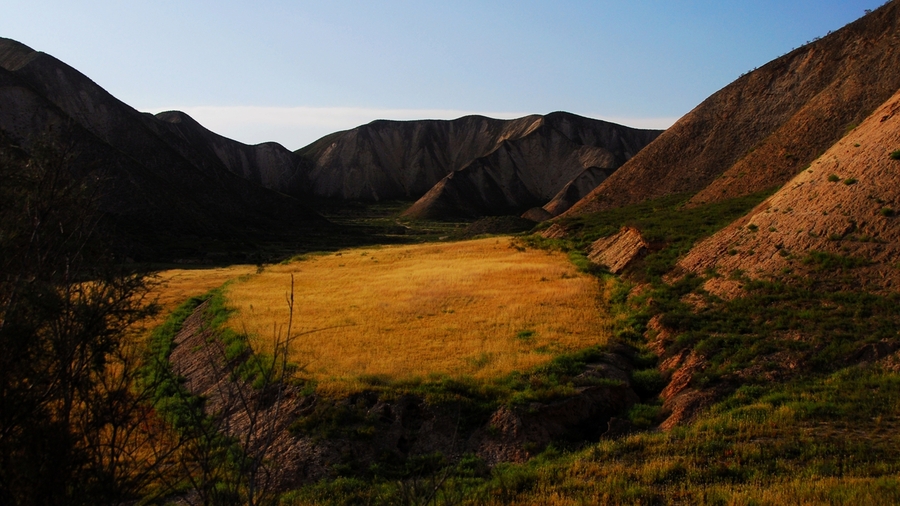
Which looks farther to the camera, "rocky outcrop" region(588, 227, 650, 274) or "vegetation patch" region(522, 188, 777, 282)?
"rocky outcrop" region(588, 227, 650, 274)

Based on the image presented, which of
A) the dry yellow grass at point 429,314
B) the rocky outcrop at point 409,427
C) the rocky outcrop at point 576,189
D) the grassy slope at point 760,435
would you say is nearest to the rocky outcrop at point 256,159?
the rocky outcrop at point 576,189

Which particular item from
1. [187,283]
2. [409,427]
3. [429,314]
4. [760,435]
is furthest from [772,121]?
[409,427]

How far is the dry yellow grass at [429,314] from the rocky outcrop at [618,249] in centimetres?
197

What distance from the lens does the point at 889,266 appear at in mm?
21547

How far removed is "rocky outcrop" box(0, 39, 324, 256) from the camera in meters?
76.4

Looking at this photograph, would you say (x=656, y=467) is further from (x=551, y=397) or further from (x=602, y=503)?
(x=551, y=397)

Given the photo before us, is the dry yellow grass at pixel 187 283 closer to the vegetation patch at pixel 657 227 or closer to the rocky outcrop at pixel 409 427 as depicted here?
the rocky outcrop at pixel 409 427

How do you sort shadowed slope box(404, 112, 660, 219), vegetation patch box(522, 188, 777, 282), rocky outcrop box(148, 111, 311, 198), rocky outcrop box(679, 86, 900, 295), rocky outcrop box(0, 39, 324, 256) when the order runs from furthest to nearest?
rocky outcrop box(148, 111, 311, 198)
shadowed slope box(404, 112, 660, 219)
rocky outcrop box(0, 39, 324, 256)
vegetation patch box(522, 188, 777, 282)
rocky outcrop box(679, 86, 900, 295)

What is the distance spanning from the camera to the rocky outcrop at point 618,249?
35.9 metres

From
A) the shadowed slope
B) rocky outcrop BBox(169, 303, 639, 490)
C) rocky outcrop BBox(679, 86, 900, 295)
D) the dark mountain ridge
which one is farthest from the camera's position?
the dark mountain ridge

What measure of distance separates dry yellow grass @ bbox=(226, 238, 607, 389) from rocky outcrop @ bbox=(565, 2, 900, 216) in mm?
20886

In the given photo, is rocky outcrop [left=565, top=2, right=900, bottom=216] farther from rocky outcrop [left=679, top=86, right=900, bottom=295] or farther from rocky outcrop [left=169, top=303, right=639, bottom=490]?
rocky outcrop [left=169, top=303, right=639, bottom=490]

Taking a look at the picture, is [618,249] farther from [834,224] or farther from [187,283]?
[187,283]

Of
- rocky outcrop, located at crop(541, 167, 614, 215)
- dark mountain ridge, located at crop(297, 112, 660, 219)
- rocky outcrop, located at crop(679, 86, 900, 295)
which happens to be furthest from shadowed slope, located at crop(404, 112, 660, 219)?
rocky outcrop, located at crop(679, 86, 900, 295)
